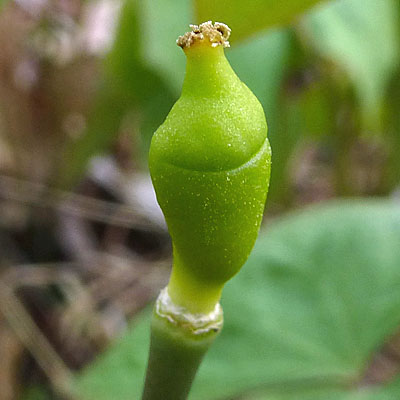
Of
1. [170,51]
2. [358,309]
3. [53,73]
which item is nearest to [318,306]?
[358,309]

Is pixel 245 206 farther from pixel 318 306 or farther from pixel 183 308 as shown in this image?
pixel 318 306

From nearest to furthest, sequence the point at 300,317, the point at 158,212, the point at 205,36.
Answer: the point at 205,36 < the point at 300,317 < the point at 158,212

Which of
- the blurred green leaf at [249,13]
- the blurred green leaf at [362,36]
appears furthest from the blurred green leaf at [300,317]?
the blurred green leaf at [249,13]

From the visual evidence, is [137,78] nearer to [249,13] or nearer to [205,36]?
[249,13]

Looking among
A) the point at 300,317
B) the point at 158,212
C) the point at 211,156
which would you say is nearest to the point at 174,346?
the point at 211,156

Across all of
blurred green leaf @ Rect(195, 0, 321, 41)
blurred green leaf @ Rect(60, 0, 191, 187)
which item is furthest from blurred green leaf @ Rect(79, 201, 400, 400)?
blurred green leaf @ Rect(195, 0, 321, 41)

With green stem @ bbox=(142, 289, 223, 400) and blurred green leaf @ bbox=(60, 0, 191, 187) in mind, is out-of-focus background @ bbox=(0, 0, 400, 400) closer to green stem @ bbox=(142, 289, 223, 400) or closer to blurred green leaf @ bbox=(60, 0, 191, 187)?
blurred green leaf @ bbox=(60, 0, 191, 187)
